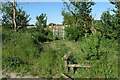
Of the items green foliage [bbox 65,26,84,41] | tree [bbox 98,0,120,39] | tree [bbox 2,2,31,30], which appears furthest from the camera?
tree [bbox 2,2,31,30]

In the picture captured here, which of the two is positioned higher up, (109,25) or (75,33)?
(109,25)

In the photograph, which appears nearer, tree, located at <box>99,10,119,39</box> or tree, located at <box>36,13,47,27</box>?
tree, located at <box>99,10,119,39</box>

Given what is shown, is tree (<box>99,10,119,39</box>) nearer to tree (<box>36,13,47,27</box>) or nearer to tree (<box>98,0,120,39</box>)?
tree (<box>98,0,120,39</box>)

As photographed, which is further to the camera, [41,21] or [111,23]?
[41,21]

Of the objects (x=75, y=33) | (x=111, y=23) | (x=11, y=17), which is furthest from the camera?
(x=11, y=17)

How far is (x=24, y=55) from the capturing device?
5809 mm

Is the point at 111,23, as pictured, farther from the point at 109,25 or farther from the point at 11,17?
the point at 11,17

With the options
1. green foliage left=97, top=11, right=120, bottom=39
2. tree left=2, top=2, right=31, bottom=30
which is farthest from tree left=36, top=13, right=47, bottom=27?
green foliage left=97, top=11, right=120, bottom=39

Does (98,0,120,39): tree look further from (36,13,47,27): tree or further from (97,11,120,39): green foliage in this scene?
(36,13,47,27): tree

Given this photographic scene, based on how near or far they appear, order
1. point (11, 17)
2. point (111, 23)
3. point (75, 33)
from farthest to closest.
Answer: point (11, 17) < point (75, 33) < point (111, 23)

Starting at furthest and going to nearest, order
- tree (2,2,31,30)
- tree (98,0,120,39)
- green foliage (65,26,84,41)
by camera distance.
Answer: tree (2,2,31,30)
green foliage (65,26,84,41)
tree (98,0,120,39)

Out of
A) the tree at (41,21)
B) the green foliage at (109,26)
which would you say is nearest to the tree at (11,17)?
the tree at (41,21)

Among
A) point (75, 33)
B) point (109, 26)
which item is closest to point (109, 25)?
point (109, 26)

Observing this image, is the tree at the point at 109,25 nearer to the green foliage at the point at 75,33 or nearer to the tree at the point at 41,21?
the green foliage at the point at 75,33
